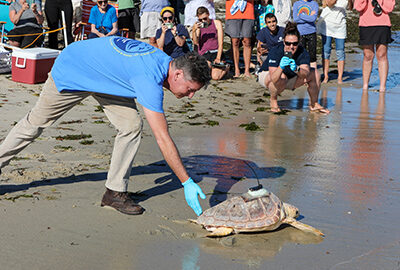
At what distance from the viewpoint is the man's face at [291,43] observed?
7192mm

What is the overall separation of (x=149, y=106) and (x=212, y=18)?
7099 mm

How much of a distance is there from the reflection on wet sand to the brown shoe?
1626 millimetres

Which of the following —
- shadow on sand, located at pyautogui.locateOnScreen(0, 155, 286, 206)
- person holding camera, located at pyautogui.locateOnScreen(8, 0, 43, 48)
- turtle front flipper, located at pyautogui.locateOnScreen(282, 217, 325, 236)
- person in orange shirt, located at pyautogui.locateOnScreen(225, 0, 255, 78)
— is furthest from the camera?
person in orange shirt, located at pyautogui.locateOnScreen(225, 0, 255, 78)

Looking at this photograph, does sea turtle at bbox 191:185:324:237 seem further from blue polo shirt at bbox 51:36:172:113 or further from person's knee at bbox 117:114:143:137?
blue polo shirt at bbox 51:36:172:113

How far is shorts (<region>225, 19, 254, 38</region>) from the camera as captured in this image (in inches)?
399

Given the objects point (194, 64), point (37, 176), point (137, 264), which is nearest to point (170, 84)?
point (194, 64)

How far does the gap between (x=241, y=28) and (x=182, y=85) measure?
6.93m

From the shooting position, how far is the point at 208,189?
4531 mm

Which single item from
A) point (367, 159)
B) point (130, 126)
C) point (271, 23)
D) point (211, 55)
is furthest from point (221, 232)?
point (211, 55)

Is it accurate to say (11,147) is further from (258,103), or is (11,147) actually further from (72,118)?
(258,103)

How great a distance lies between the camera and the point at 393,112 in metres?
7.86

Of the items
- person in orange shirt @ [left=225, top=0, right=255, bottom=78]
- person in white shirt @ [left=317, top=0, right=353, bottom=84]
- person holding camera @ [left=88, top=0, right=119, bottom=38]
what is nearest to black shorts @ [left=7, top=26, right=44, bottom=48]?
person holding camera @ [left=88, top=0, right=119, bottom=38]

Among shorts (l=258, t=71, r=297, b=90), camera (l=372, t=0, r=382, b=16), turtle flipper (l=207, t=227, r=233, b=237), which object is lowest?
turtle flipper (l=207, t=227, r=233, b=237)

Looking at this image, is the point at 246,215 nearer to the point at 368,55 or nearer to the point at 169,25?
the point at 169,25
